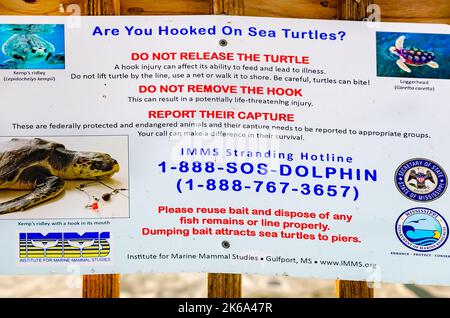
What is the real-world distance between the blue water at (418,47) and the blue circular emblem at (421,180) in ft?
1.13

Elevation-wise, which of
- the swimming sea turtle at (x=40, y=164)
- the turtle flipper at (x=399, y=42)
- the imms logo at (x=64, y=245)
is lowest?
the imms logo at (x=64, y=245)

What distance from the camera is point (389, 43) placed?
2.61 m

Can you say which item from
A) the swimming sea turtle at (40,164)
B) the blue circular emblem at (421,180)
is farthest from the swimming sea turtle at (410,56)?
the swimming sea turtle at (40,164)

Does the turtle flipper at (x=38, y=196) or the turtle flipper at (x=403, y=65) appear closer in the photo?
the turtle flipper at (x=38, y=196)

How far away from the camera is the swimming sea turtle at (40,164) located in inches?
98.8

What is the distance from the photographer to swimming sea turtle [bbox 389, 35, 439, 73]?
Answer: 261cm

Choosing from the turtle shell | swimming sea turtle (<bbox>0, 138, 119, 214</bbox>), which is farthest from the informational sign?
the turtle shell

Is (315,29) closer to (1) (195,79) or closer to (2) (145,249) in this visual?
→ (1) (195,79)

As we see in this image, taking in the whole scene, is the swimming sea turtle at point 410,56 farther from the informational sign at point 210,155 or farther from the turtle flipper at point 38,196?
the turtle flipper at point 38,196

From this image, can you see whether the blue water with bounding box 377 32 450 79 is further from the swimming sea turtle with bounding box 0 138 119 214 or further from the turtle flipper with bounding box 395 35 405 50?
the swimming sea turtle with bounding box 0 138 119 214

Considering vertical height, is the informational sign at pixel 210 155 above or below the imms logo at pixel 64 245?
above

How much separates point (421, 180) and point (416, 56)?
19.3 inches

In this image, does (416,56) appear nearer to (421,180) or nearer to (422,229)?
(421,180)
